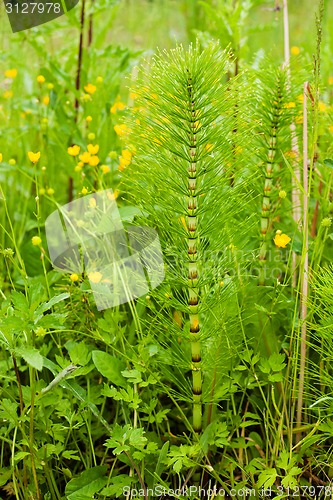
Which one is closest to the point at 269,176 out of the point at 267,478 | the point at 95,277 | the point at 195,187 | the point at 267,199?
the point at 267,199

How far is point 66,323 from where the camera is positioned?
4.14ft

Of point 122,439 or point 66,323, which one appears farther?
point 66,323

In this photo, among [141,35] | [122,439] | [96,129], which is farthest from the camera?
[141,35]

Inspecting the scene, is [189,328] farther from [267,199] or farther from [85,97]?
[85,97]

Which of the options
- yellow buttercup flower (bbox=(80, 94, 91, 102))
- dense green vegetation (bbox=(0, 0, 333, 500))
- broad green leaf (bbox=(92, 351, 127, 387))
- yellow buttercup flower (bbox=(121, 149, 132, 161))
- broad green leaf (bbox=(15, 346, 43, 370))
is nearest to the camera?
broad green leaf (bbox=(15, 346, 43, 370))

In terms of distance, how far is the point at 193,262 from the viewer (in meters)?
1.00

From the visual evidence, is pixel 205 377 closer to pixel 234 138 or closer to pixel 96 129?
pixel 234 138

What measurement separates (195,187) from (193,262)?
13cm

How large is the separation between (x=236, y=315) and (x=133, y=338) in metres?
0.27

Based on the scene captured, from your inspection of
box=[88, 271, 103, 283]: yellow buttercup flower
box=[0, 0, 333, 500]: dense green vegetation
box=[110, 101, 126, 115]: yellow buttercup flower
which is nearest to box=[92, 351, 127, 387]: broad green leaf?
box=[0, 0, 333, 500]: dense green vegetation

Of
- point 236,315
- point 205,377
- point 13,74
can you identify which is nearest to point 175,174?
point 236,315

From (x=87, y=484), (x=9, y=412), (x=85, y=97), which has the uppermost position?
(x=85, y=97)

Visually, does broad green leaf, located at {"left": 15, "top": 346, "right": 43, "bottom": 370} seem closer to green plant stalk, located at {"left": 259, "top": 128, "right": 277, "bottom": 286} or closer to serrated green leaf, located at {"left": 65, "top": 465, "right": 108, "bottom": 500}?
serrated green leaf, located at {"left": 65, "top": 465, "right": 108, "bottom": 500}

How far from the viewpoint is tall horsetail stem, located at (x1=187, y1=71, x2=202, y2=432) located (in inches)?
36.9
